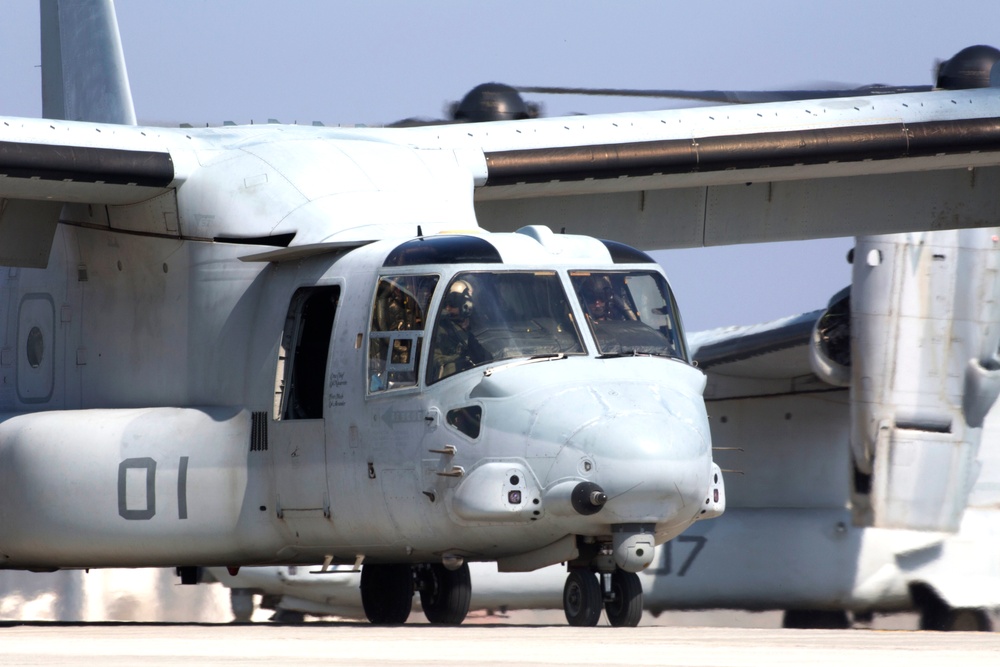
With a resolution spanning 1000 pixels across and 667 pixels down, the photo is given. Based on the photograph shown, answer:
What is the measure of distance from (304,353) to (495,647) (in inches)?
154

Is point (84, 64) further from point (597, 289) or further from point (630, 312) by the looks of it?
point (630, 312)

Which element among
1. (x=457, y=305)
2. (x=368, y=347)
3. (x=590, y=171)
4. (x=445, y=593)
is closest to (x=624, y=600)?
(x=445, y=593)

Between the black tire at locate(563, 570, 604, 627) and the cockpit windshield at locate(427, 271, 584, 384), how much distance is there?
1333 mm

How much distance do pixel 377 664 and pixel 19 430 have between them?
6.14 m

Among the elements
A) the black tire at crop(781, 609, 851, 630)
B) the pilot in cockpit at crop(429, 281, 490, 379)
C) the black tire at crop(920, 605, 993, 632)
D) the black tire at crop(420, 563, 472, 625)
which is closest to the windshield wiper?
the pilot in cockpit at crop(429, 281, 490, 379)

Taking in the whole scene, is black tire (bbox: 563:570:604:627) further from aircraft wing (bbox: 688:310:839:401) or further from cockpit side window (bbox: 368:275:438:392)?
aircraft wing (bbox: 688:310:839:401)

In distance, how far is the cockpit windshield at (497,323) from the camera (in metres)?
9.45

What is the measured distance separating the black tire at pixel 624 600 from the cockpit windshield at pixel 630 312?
1346 mm

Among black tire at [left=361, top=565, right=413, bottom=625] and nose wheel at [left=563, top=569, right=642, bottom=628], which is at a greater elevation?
nose wheel at [left=563, top=569, right=642, bottom=628]

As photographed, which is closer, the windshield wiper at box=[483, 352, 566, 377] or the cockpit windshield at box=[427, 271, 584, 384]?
the windshield wiper at box=[483, 352, 566, 377]

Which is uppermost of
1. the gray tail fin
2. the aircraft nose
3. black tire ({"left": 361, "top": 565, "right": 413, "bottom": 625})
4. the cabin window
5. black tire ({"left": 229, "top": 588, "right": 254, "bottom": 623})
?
the gray tail fin

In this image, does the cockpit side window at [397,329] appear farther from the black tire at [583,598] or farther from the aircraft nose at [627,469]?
the black tire at [583,598]

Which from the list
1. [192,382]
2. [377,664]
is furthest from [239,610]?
[377,664]

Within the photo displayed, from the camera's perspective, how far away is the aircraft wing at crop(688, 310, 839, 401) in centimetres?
1958
